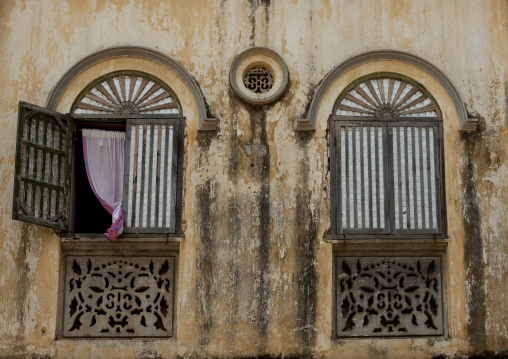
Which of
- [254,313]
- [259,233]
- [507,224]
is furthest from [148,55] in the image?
[507,224]

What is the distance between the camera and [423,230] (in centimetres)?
1345

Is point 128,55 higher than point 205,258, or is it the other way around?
point 128,55

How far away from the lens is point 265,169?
13.7 meters

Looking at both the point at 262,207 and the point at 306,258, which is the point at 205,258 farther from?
the point at 306,258

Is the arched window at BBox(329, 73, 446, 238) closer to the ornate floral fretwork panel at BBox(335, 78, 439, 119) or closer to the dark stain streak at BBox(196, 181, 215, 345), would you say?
the ornate floral fretwork panel at BBox(335, 78, 439, 119)

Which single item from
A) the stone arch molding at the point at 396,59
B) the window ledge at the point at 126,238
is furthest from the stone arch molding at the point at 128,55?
the window ledge at the point at 126,238

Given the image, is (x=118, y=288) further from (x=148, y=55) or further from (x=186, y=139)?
(x=148, y=55)

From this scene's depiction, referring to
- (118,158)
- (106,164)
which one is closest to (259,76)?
(118,158)

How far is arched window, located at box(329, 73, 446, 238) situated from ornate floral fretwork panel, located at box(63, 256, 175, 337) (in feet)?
8.31

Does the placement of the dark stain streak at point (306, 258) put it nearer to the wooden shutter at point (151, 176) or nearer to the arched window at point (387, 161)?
the arched window at point (387, 161)

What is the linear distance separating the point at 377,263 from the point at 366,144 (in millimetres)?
1645

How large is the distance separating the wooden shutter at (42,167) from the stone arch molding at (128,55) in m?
0.42

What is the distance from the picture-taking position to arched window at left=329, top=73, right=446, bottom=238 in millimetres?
13500

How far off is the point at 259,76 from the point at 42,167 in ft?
10.7
